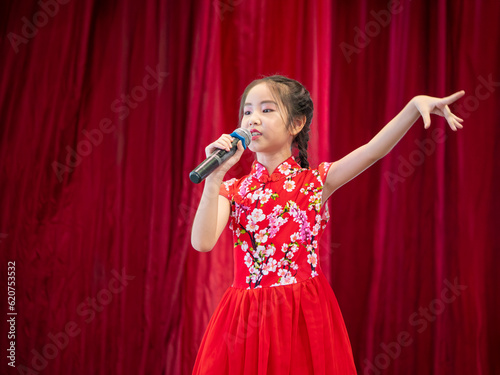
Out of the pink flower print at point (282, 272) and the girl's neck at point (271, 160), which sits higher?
the girl's neck at point (271, 160)

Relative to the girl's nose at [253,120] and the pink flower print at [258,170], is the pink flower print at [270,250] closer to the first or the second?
the pink flower print at [258,170]

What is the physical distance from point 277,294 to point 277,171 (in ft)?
1.00

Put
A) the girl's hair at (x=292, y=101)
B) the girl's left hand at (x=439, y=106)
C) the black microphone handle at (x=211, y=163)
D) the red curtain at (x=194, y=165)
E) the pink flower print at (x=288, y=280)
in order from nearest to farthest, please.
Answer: the black microphone handle at (x=211, y=163) < the girl's left hand at (x=439, y=106) < the pink flower print at (x=288, y=280) < the girl's hair at (x=292, y=101) < the red curtain at (x=194, y=165)

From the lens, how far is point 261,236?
1.17 metres

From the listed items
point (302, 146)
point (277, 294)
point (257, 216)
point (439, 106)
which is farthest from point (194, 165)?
point (439, 106)

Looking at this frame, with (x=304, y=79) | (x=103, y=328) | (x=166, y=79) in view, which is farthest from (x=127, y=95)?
(x=103, y=328)

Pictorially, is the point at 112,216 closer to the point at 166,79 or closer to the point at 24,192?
the point at 24,192

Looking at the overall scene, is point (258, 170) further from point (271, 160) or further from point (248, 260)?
point (248, 260)

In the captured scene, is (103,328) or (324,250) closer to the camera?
(324,250)

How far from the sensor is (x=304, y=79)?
1979 mm

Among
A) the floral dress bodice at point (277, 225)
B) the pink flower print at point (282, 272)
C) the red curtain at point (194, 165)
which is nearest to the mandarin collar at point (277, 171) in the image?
the floral dress bodice at point (277, 225)

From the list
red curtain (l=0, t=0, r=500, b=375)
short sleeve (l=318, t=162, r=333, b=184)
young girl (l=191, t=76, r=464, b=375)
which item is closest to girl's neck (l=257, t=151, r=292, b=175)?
young girl (l=191, t=76, r=464, b=375)

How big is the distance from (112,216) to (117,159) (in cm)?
25

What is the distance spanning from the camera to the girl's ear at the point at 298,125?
1262 millimetres
